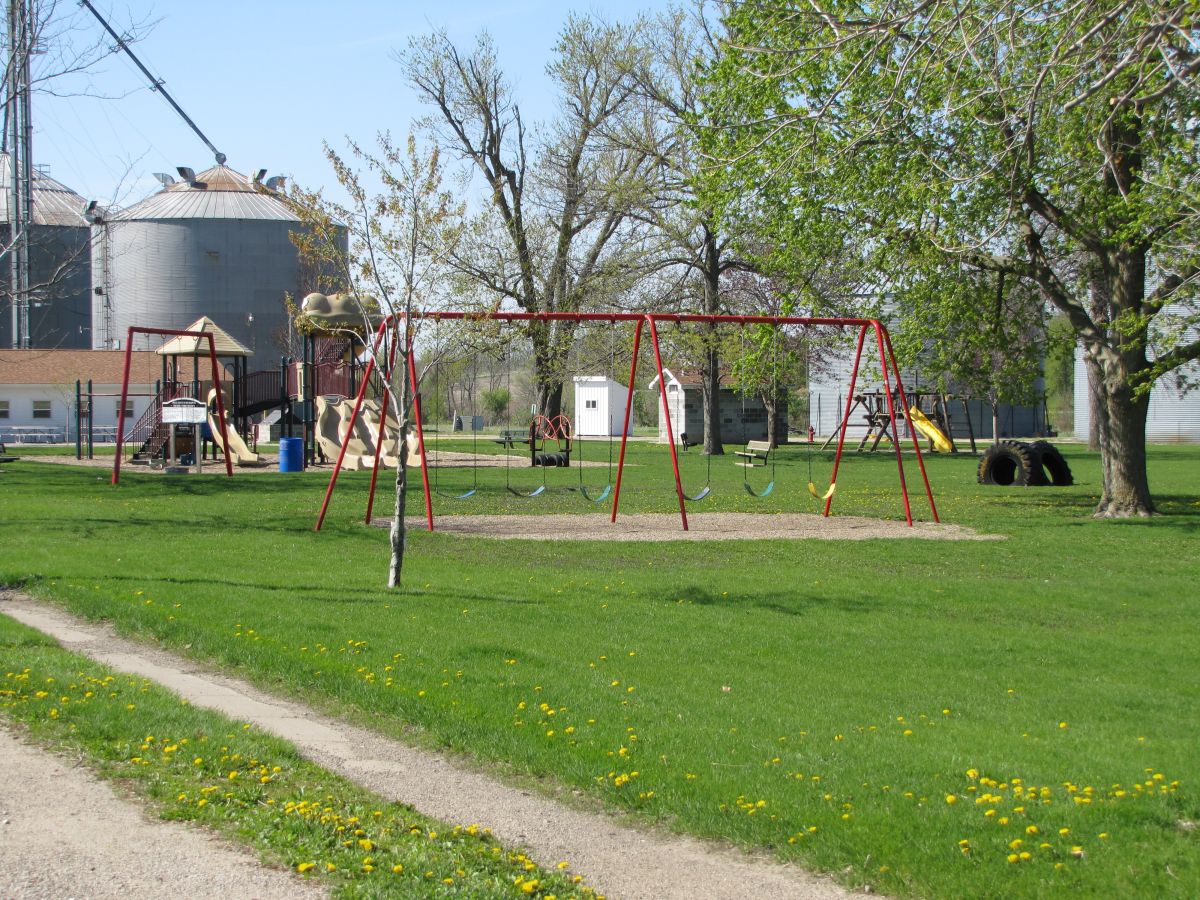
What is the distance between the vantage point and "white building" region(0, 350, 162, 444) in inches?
2149

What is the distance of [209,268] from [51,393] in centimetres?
1339

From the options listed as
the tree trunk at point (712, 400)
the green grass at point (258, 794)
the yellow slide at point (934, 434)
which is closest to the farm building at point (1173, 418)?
the yellow slide at point (934, 434)

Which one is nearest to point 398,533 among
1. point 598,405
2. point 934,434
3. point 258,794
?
point 258,794

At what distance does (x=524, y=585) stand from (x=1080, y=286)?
14.6 m

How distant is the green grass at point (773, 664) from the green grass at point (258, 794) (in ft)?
3.45

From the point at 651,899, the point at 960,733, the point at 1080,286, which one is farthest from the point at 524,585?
the point at 1080,286

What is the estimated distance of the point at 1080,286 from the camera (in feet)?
75.3

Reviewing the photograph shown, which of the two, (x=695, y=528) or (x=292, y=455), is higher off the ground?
(x=292, y=455)

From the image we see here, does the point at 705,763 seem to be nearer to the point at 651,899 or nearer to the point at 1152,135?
the point at 651,899

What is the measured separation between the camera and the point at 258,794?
5.83 m

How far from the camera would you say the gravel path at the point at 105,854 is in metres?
4.59

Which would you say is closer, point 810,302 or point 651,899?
point 651,899

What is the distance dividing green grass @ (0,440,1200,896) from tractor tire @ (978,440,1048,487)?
32.0 ft

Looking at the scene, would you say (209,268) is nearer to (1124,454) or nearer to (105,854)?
(1124,454)
